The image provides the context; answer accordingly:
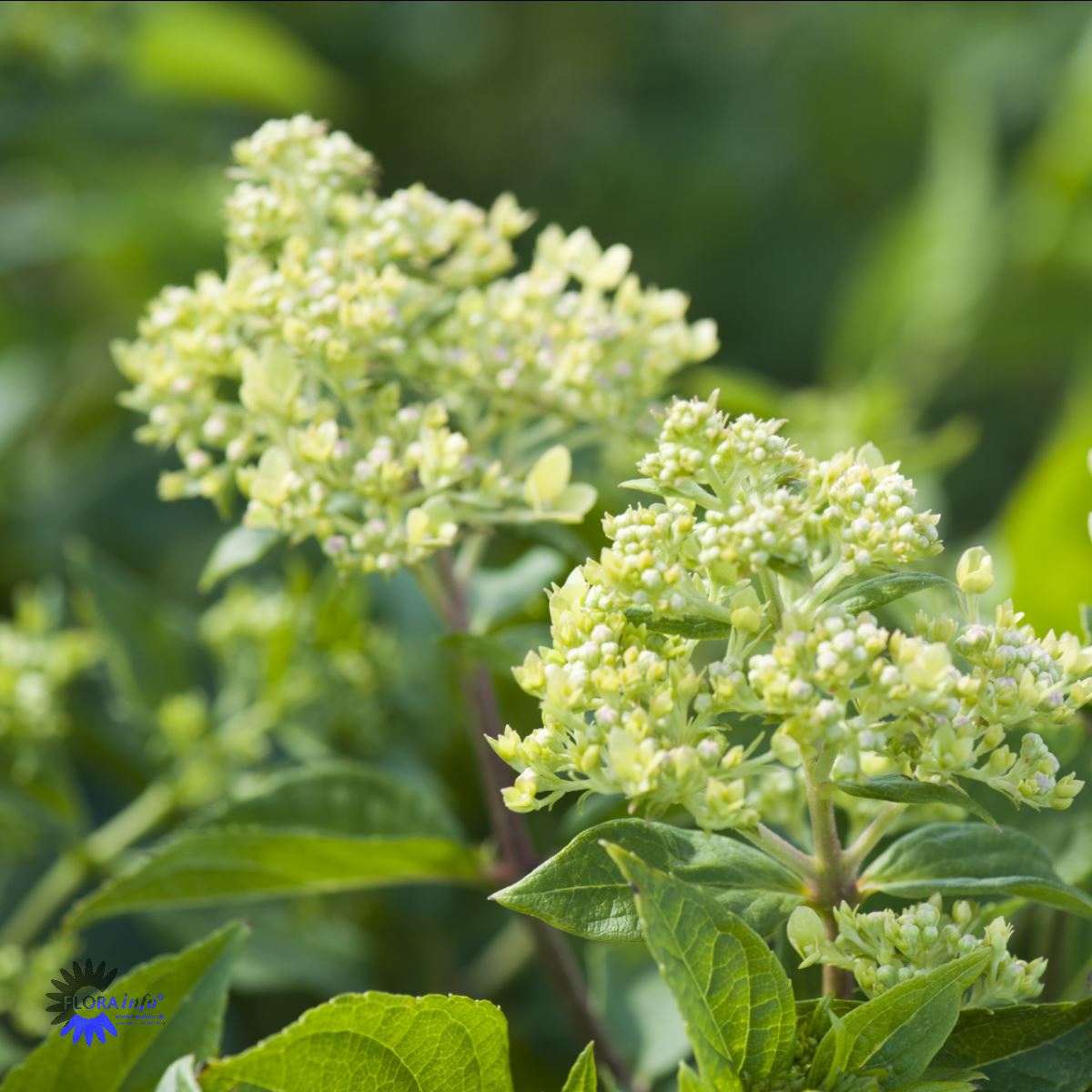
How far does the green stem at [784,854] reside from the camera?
2.42 ft

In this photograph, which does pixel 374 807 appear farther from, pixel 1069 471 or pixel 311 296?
pixel 1069 471

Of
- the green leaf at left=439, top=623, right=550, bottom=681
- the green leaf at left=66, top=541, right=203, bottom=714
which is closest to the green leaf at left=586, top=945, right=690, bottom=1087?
the green leaf at left=439, top=623, right=550, bottom=681

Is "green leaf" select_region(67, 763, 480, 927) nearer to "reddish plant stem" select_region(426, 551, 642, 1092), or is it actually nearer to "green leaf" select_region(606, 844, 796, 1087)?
"reddish plant stem" select_region(426, 551, 642, 1092)

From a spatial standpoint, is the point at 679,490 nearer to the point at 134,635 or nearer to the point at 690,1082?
the point at 690,1082

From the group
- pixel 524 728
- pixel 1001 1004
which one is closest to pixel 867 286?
pixel 524 728

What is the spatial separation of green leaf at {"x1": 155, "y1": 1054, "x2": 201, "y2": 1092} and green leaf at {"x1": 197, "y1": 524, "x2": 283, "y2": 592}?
360 millimetres

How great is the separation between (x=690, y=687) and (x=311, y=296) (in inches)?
15.8

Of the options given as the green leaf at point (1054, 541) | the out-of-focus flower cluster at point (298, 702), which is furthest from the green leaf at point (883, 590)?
the out-of-focus flower cluster at point (298, 702)

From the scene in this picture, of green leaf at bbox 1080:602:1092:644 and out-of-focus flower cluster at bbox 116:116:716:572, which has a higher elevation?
out-of-focus flower cluster at bbox 116:116:716:572

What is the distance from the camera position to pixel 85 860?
132 centimetres

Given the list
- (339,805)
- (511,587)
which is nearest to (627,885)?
(339,805)

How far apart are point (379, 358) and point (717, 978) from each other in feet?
1.62

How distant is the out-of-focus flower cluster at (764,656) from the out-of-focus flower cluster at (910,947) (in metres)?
0.07

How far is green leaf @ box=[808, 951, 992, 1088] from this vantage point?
2.18 feet
